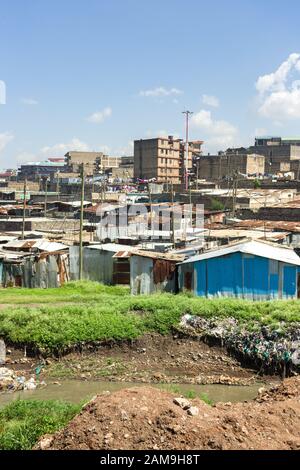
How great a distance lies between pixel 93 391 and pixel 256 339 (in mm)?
4396

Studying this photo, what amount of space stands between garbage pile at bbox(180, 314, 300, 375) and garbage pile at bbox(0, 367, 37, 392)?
428 centimetres

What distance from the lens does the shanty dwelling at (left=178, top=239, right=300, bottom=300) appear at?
16.3 m

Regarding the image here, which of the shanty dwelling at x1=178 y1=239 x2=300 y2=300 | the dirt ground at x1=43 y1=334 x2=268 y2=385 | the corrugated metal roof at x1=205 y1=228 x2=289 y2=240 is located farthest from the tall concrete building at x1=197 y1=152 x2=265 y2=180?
the dirt ground at x1=43 y1=334 x2=268 y2=385

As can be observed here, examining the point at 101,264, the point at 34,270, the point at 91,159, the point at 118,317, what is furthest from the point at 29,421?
the point at 91,159

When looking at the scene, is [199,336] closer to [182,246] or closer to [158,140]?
[182,246]

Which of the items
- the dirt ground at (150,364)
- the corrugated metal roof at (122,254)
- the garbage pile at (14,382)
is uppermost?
the corrugated metal roof at (122,254)

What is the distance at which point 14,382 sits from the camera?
42.8 feet

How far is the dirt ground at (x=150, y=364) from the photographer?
13422 mm

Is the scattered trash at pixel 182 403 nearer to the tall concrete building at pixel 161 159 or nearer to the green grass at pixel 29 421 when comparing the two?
the green grass at pixel 29 421

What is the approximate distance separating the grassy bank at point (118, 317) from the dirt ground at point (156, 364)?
1.21ft

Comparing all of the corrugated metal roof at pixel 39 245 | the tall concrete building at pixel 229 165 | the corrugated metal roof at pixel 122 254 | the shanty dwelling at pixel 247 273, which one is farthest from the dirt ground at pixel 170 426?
the tall concrete building at pixel 229 165

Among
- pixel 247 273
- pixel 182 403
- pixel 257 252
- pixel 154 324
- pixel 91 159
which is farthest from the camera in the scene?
pixel 91 159

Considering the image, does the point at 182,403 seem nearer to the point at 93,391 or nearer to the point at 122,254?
the point at 93,391

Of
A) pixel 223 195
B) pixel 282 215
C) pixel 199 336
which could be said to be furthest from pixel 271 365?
pixel 223 195
